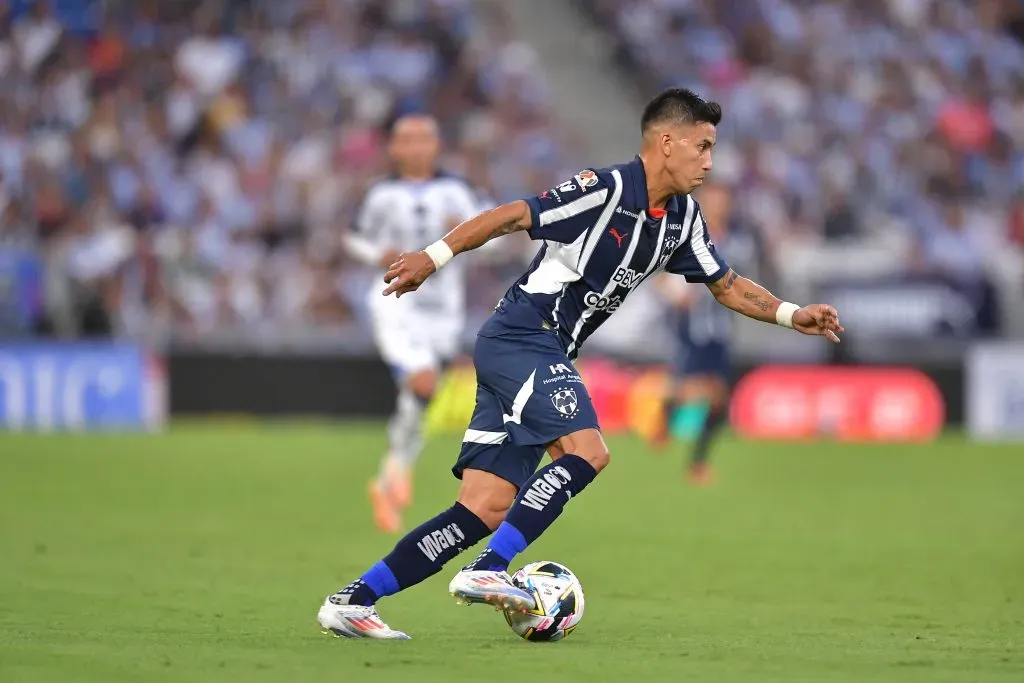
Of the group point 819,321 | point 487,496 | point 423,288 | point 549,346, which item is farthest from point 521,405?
point 423,288

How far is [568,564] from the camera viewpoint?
10320 millimetres

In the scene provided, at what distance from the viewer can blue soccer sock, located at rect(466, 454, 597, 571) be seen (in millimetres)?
6992

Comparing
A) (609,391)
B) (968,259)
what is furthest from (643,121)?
(968,259)

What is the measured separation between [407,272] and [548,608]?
158 cm

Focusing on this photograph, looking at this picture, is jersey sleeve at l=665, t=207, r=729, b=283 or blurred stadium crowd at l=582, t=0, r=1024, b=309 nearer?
jersey sleeve at l=665, t=207, r=729, b=283

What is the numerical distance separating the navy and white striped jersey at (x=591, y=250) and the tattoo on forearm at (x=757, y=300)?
290 mm

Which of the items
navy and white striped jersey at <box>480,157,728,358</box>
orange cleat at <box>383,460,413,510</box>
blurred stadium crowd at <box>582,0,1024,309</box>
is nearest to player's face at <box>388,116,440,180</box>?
orange cleat at <box>383,460,413,510</box>

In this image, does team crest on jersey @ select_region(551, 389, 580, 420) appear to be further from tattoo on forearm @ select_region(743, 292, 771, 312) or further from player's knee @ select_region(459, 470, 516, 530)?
tattoo on forearm @ select_region(743, 292, 771, 312)

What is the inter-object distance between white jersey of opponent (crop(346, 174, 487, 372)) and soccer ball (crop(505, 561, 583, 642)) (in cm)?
554

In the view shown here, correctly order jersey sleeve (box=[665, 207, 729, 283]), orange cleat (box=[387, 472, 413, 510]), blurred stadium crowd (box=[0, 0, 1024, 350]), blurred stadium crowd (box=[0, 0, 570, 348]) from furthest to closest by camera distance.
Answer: blurred stadium crowd (box=[0, 0, 1024, 350]) < blurred stadium crowd (box=[0, 0, 570, 348]) < orange cleat (box=[387, 472, 413, 510]) < jersey sleeve (box=[665, 207, 729, 283])

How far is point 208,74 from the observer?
2570 cm

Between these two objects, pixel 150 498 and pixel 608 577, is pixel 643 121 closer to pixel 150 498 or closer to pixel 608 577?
pixel 608 577

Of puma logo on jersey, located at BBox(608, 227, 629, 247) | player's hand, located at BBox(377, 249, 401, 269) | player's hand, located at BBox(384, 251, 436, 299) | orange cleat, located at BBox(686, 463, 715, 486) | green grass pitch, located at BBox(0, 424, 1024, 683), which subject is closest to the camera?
green grass pitch, located at BBox(0, 424, 1024, 683)

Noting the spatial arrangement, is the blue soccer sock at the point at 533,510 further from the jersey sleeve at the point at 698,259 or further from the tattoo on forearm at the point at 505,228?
the jersey sleeve at the point at 698,259
